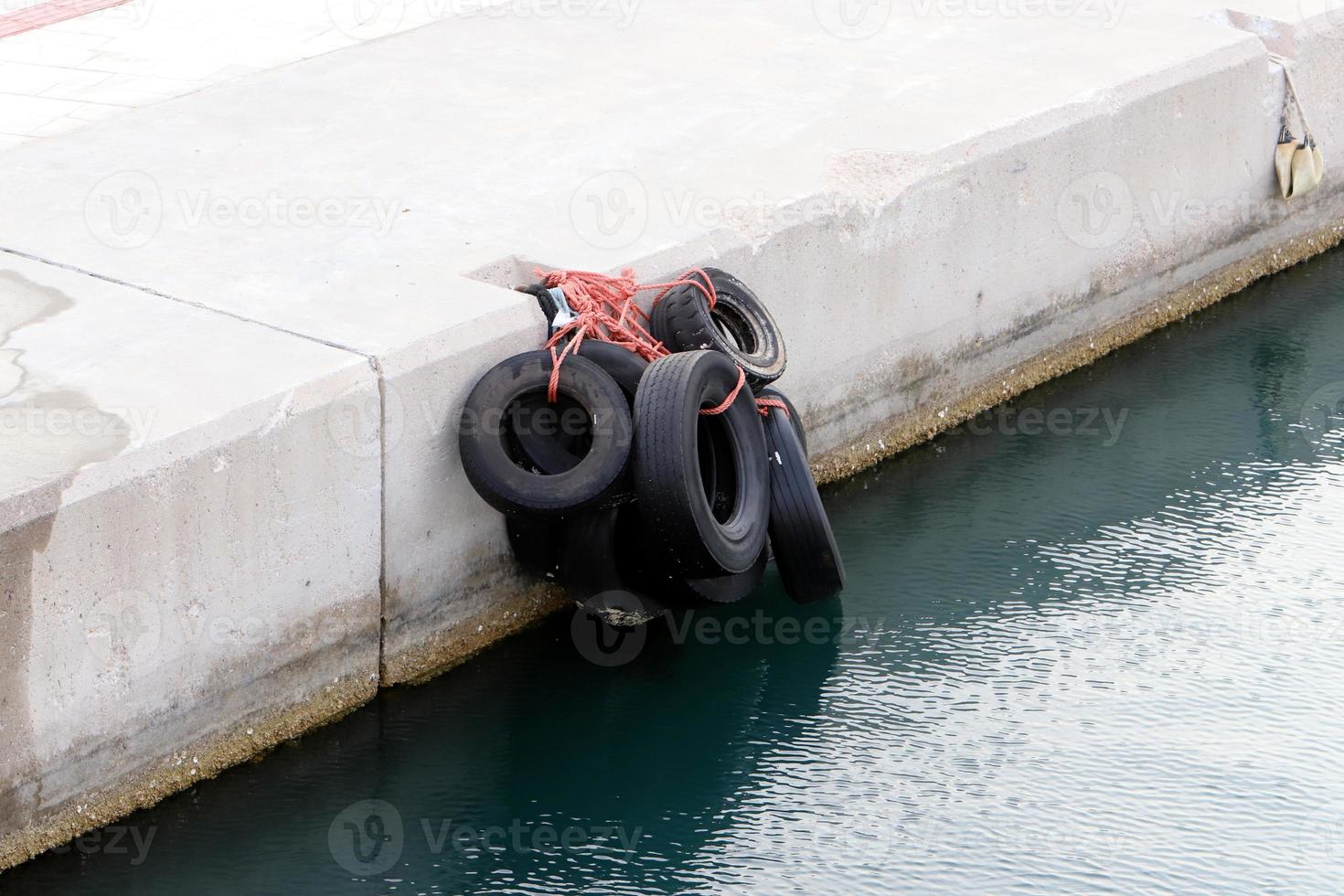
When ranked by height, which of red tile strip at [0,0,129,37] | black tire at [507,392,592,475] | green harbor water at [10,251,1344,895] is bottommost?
green harbor water at [10,251,1344,895]

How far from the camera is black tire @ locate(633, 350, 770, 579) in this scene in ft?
19.9

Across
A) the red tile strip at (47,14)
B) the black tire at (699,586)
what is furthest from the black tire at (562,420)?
the red tile strip at (47,14)

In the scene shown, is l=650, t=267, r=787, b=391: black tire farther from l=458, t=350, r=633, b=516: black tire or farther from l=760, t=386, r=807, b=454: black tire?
l=458, t=350, r=633, b=516: black tire

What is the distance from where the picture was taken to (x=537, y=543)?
21.2 ft

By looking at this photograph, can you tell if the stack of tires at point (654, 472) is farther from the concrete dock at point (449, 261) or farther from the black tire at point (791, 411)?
the concrete dock at point (449, 261)

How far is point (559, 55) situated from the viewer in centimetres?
926

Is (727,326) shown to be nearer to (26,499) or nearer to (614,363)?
(614,363)

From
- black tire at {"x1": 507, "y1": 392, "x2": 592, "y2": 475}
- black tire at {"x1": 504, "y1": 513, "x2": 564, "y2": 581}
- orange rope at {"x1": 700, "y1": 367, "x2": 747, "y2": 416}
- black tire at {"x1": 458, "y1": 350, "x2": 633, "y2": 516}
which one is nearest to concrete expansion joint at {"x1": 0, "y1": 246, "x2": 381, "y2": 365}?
black tire at {"x1": 458, "y1": 350, "x2": 633, "y2": 516}

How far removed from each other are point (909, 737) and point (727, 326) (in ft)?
5.68

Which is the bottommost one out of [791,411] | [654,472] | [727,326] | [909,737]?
[909,737]

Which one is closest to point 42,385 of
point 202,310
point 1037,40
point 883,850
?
point 202,310

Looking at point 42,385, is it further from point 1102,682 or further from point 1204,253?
point 1204,253

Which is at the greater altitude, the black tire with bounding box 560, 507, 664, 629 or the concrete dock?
the concrete dock

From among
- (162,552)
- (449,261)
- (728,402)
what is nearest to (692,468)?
(728,402)
